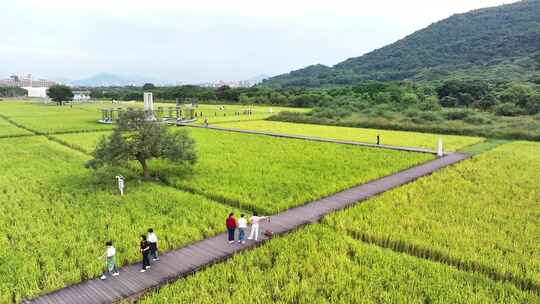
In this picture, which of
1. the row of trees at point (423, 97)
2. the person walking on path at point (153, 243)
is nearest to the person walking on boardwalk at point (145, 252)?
the person walking on path at point (153, 243)

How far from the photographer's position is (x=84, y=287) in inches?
321

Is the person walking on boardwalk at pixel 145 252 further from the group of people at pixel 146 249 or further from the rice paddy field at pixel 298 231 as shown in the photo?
the rice paddy field at pixel 298 231

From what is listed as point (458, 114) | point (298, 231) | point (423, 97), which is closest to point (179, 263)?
point (298, 231)

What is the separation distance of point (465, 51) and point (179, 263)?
15179cm

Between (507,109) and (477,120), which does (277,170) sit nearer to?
(477,120)

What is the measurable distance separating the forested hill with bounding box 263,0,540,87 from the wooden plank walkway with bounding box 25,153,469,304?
94045 millimetres

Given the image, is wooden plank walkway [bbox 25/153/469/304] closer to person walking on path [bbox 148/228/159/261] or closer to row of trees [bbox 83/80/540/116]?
person walking on path [bbox 148/228/159/261]

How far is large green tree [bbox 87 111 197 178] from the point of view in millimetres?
17016

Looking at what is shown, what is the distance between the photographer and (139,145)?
17453 mm

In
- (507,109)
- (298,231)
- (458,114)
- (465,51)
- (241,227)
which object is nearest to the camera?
(241,227)

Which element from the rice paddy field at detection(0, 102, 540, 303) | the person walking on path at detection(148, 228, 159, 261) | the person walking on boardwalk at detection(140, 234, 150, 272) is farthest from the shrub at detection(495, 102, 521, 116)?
the person walking on boardwalk at detection(140, 234, 150, 272)

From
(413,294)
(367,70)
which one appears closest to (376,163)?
(413,294)

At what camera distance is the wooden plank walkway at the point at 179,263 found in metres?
7.80

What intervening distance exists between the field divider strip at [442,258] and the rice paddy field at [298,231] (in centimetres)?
3
